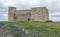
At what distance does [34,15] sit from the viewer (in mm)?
22781

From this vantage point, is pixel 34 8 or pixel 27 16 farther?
pixel 27 16

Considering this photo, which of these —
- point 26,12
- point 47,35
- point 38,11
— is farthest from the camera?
point 26,12

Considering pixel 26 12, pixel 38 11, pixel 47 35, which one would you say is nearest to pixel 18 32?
pixel 47 35

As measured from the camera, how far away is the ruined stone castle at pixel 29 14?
2220cm

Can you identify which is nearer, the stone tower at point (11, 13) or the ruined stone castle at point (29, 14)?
the ruined stone castle at point (29, 14)

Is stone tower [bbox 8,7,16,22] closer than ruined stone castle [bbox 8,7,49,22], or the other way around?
ruined stone castle [bbox 8,7,49,22]

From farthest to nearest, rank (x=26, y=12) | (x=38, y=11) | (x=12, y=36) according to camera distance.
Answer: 1. (x=26, y=12)
2. (x=38, y=11)
3. (x=12, y=36)

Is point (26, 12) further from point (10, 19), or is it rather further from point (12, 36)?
point (12, 36)

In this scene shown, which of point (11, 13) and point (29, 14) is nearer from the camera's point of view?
point (29, 14)

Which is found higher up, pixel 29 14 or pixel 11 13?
pixel 11 13

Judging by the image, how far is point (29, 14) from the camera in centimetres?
2395

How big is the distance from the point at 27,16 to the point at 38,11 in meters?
2.73

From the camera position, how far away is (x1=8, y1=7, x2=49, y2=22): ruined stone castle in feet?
72.8

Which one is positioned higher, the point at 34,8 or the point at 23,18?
the point at 34,8
